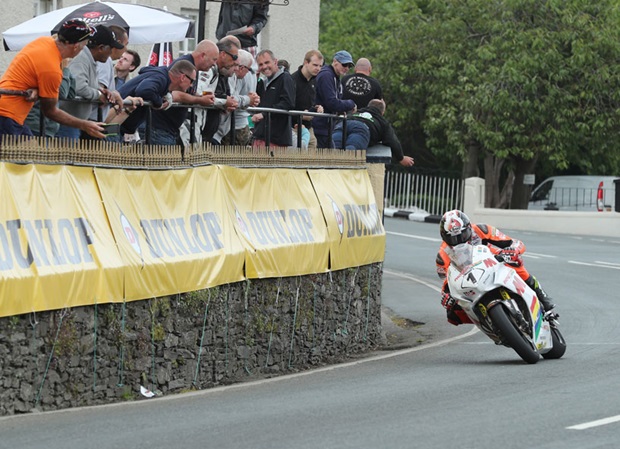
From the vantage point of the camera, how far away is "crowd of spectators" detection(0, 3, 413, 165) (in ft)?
36.8

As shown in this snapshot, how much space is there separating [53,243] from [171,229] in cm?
193

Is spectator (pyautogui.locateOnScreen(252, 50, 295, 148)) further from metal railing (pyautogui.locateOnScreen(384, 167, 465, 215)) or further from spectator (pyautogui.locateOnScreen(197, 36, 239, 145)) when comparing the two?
metal railing (pyautogui.locateOnScreen(384, 167, 465, 215))

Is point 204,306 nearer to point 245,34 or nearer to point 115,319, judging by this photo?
point 115,319

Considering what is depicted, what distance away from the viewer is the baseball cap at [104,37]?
12047mm

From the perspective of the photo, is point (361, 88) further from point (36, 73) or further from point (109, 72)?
point (36, 73)

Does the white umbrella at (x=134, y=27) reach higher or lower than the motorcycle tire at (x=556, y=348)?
higher

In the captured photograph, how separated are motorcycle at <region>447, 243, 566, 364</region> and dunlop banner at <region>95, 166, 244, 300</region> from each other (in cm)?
238

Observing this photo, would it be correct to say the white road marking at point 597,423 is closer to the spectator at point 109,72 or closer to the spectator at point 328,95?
the spectator at point 109,72

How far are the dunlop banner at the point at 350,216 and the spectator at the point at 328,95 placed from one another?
2.08ft

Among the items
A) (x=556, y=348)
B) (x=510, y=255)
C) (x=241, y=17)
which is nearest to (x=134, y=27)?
(x=241, y=17)

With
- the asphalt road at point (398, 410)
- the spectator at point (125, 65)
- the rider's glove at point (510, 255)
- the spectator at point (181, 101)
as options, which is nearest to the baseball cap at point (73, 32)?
the spectator at point (181, 101)

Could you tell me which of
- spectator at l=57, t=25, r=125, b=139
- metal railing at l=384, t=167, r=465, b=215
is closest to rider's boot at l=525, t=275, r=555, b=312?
spectator at l=57, t=25, r=125, b=139

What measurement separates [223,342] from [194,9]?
20715 mm

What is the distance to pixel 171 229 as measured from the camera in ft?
42.6
